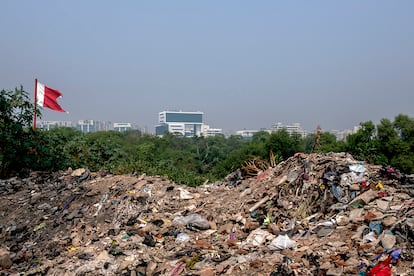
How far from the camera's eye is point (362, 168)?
487cm

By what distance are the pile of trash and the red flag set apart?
261cm

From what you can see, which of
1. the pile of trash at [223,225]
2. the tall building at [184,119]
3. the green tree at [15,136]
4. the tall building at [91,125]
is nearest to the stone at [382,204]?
the pile of trash at [223,225]

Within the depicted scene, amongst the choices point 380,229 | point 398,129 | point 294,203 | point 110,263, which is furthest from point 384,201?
point 398,129

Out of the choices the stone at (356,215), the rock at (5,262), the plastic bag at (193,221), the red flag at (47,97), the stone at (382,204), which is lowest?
the rock at (5,262)

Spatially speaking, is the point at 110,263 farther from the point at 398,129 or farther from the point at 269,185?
the point at 398,129

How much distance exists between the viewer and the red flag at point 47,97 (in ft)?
27.4

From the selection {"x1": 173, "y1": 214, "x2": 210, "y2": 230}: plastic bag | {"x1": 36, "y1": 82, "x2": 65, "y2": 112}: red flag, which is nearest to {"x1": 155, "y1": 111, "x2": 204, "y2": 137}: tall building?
{"x1": 36, "y1": 82, "x2": 65, "y2": 112}: red flag

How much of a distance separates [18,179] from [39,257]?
10.3 ft

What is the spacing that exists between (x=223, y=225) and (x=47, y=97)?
5.68 metres

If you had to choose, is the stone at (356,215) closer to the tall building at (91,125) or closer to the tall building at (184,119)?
the tall building at (91,125)

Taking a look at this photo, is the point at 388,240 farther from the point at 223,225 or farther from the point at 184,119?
the point at 184,119

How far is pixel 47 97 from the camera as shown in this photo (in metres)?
Result: 8.54

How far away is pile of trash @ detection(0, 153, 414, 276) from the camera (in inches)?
135

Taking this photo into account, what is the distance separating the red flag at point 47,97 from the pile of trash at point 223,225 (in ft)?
8.56
